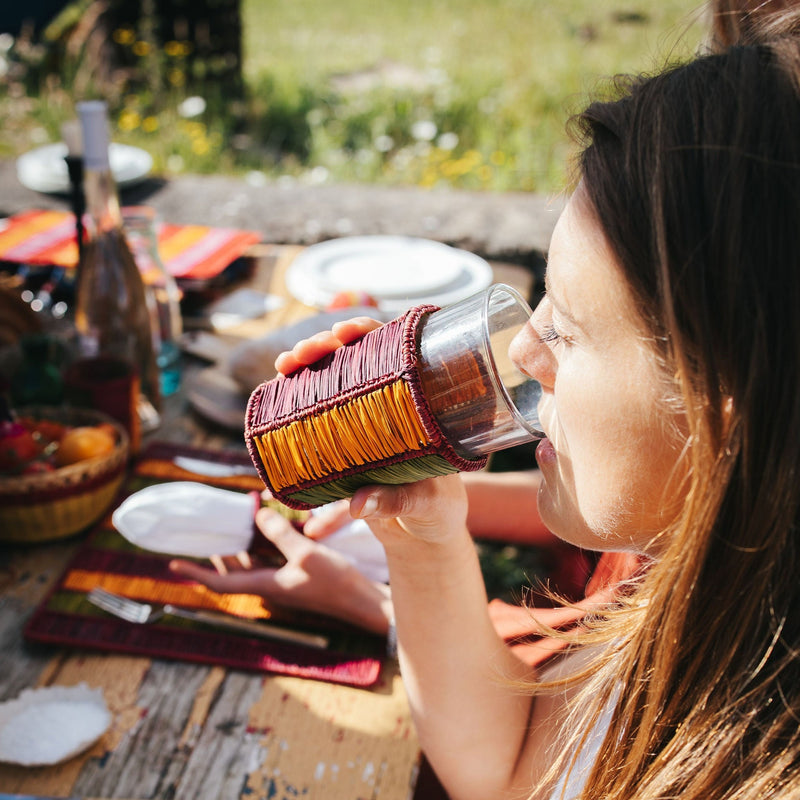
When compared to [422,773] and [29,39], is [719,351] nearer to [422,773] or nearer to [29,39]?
[422,773]

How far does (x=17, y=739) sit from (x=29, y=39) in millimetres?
7158

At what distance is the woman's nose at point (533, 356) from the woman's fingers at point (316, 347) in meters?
0.20

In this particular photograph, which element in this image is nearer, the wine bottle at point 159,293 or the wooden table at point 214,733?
the wooden table at point 214,733

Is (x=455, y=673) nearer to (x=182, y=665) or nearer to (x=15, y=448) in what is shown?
(x=182, y=665)

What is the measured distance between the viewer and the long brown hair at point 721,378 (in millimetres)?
730

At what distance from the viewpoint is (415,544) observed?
4.09 feet

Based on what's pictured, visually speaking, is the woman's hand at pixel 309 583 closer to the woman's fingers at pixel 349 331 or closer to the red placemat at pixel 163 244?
the woman's fingers at pixel 349 331

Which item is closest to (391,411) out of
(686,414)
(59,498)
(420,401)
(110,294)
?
(420,401)

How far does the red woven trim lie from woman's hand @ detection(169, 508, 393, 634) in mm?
464

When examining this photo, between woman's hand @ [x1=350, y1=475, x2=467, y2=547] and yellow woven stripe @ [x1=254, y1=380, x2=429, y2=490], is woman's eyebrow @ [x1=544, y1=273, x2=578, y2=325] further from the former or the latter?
woman's hand @ [x1=350, y1=475, x2=467, y2=547]

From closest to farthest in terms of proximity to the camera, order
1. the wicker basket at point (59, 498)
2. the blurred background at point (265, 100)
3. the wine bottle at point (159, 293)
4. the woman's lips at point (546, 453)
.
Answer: the woman's lips at point (546, 453), the wicker basket at point (59, 498), the wine bottle at point (159, 293), the blurred background at point (265, 100)

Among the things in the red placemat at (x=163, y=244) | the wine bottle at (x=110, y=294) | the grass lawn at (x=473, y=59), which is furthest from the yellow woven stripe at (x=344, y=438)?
the red placemat at (x=163, y=244)

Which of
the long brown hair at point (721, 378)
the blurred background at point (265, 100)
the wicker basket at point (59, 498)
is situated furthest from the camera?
the blurred background at point (265, 100)

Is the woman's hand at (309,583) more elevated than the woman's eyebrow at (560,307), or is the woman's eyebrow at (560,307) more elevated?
the woman's eyebrow at (560,307)
